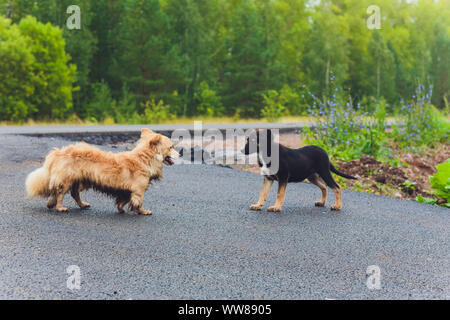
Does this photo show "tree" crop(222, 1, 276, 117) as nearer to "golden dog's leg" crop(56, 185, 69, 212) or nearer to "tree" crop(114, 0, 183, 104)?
"tree" crop(114, 0, 183, 104)

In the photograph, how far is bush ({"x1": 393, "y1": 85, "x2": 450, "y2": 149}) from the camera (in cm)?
1086

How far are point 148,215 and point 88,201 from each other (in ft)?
3.69

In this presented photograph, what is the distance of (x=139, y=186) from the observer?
528 centimetres

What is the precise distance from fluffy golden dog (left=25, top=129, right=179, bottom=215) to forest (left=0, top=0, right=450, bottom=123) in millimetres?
13607

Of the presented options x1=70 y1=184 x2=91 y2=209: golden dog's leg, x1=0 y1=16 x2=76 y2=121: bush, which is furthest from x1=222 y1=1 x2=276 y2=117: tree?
x1=70 y1=184 x2=91 y2=209: golden dog's leg

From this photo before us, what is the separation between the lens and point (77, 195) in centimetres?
563

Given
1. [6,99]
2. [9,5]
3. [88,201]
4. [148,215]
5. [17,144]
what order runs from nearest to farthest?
[148,215] < [88,201] < [17,144] < [6,99] < [9,5]

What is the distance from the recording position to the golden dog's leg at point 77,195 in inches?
211

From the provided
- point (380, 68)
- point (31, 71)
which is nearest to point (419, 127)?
point (31, 71)

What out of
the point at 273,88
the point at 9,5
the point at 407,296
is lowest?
the point at 407,296

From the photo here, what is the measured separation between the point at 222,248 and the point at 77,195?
2.22m
